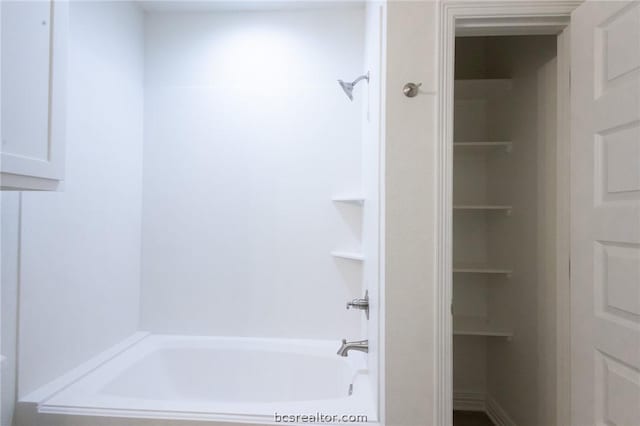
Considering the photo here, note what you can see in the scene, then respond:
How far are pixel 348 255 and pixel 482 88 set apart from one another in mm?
1508

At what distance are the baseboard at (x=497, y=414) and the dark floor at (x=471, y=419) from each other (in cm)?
4

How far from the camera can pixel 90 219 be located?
1.87 m

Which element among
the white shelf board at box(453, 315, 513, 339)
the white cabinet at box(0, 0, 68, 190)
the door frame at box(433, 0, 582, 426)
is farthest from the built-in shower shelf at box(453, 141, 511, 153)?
the white cabinet at box(0, 0, 68, 190)

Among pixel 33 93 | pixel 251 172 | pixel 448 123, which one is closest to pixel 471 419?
pixel 448 123

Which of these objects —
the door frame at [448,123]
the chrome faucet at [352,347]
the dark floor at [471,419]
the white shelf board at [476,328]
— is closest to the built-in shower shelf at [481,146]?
the door frame at [448,123]

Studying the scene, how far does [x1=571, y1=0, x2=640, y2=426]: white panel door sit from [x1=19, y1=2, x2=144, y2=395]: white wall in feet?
7.19

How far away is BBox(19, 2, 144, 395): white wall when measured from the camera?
1.54m

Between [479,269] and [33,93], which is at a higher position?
[33,93]

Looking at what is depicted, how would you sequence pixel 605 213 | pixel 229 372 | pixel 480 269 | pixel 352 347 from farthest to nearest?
1. pixel 480 269
2. pixel 229 372
3. pixel 352 347
4. pixel 605 213

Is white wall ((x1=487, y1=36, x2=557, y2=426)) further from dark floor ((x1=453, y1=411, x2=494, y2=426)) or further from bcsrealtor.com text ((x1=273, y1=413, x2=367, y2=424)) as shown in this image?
bcsrealtor.com text ((x1=273, y1=413, x2=367, y2=424))

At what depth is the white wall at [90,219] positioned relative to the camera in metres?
1.54

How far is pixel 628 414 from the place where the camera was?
105cm

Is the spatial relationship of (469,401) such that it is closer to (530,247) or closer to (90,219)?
(530,247)

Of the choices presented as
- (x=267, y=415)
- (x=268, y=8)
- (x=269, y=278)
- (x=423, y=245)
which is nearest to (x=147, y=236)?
(x=269, y=278)
